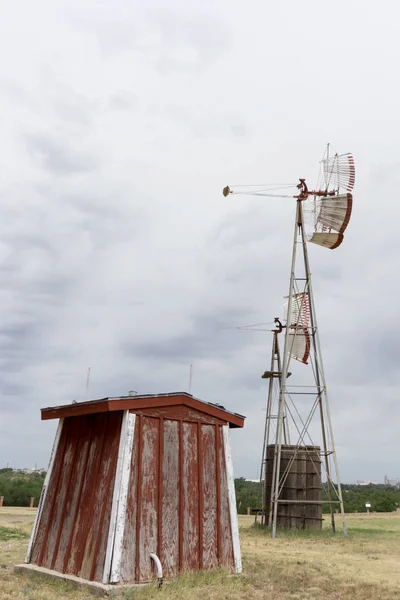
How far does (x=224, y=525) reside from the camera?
12.7 metres

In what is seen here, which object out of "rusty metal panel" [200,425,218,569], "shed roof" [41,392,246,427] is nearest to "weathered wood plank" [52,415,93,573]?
"shed roof" [41,392,246,427]

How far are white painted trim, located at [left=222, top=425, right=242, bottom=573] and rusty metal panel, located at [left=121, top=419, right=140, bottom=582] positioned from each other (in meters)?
2.27

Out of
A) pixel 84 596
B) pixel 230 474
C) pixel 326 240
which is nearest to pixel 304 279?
pixel 326 240

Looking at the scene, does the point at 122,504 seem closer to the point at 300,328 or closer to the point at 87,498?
the point at 87,498

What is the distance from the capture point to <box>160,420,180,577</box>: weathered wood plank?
11.7 meters

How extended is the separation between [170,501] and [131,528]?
1045 mm

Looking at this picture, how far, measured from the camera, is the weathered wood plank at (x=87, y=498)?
11695 mm

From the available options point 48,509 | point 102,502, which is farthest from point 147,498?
point 48,509

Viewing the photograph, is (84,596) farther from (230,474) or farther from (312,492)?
(312,492)

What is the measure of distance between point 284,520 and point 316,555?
6886mm

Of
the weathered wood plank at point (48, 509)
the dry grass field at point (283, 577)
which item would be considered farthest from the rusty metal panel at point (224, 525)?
the weathered wood plank at point (48, 509)

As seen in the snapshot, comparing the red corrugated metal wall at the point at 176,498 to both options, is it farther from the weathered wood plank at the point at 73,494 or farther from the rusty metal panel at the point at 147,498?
the weathered wood plank at the point at 73,494

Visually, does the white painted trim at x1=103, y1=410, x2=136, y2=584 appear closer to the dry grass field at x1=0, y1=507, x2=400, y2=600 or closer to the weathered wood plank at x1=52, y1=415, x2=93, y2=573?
the dry grass field at x1=0, y1=507, x2=400, y2=600

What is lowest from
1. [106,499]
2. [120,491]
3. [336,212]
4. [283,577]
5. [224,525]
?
[283,577]
